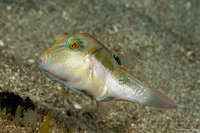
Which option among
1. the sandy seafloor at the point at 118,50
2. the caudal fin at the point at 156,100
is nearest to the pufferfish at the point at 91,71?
the caudal fin at the point at 156,100

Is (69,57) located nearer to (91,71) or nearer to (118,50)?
(91,71)

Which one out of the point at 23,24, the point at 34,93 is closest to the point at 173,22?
the point at 23,24

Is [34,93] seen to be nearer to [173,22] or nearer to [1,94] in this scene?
[1,94]

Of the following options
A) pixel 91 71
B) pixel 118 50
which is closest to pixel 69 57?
pixel 91 71

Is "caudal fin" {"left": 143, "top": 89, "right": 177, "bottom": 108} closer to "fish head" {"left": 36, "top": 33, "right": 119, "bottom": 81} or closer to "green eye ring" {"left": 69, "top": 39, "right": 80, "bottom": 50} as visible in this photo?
"fish head" {"left": 36, "top": 33, "right": 119, "bottom": 81}

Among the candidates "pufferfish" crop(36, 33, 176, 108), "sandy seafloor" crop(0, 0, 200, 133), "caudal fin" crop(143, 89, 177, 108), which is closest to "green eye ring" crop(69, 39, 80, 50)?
"pufferfish" crop(36, 33, 176, 108)

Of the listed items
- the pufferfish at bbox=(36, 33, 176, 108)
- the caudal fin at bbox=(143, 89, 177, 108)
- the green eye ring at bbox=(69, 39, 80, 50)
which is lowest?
the caudal fin at bbox=(143, 89, 177, 108)
